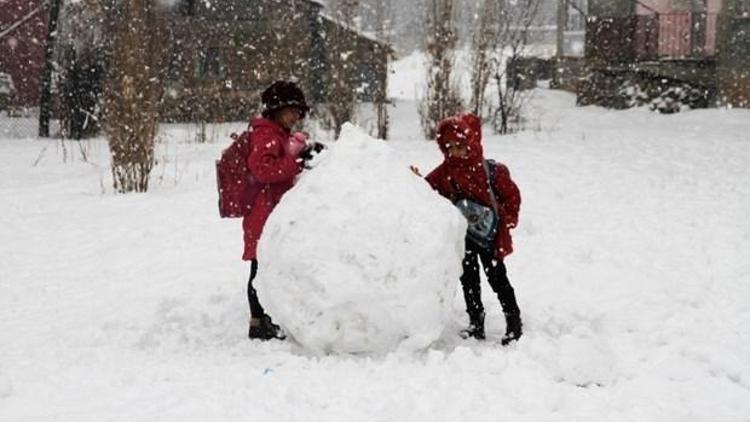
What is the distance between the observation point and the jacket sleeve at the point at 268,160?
467 cm

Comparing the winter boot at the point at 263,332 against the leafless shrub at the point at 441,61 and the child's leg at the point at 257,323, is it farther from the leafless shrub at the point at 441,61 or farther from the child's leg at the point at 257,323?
the leafless shrub at the point at 441,61

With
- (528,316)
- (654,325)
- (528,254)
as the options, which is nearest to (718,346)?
(654,325)

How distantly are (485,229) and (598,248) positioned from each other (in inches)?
121

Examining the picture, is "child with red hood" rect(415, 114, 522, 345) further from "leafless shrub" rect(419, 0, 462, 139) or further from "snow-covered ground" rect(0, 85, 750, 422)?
"leafless shrub" rect(419, 0, 462, 139)

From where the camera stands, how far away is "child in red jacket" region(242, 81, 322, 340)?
184 inches

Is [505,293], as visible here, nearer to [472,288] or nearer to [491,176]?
[472,288]

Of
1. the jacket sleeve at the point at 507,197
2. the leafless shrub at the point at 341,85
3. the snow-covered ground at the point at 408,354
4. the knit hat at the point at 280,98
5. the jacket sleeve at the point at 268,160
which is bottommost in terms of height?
the snow-covered ground at the point at 408,354

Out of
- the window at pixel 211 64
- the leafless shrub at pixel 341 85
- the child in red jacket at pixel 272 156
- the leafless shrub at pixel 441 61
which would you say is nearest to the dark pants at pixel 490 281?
the child in red jacket at pixel 272 156

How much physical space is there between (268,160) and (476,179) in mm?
1257

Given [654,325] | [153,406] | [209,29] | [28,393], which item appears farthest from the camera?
[209,29]

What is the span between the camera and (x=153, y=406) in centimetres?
391

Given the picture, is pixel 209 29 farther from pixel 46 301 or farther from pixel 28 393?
pixel 28 393

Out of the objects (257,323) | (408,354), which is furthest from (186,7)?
(408,354)

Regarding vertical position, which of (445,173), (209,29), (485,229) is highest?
(209,29)
